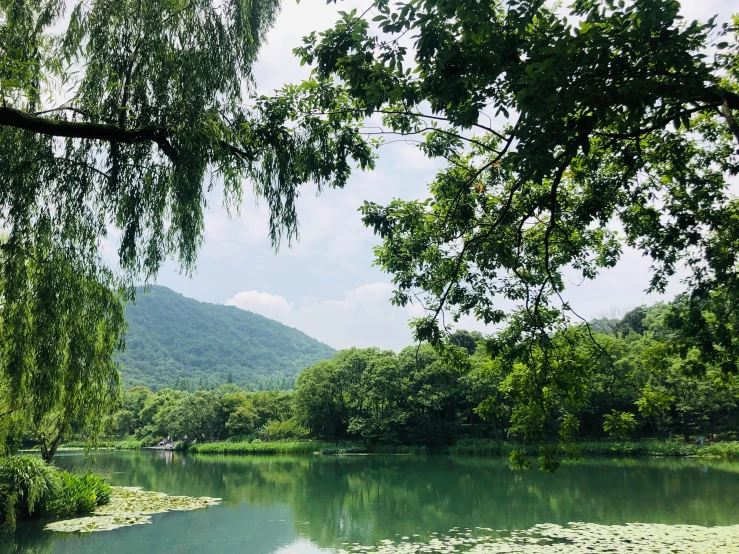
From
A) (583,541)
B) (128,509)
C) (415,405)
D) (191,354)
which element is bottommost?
(128,509)

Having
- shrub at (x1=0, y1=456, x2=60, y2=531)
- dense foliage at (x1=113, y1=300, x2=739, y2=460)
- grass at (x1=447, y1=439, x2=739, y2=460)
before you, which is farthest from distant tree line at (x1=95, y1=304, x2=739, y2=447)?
shrub at (x1=0, y1=456, x2=60, y2=531)

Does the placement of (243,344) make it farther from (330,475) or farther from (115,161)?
(115,161)

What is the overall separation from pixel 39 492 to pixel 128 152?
9.33 m

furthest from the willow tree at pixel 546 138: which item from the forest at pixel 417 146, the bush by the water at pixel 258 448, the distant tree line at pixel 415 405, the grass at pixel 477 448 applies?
the bush by the water at pixel 258 448

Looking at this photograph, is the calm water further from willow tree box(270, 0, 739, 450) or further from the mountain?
the mountain

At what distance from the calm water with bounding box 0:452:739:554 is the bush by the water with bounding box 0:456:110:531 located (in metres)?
0.44

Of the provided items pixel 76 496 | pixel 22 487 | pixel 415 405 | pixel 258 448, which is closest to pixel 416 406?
pixel 415 405

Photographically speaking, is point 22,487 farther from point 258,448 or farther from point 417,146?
point 258,448

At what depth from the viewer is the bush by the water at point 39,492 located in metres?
9.09

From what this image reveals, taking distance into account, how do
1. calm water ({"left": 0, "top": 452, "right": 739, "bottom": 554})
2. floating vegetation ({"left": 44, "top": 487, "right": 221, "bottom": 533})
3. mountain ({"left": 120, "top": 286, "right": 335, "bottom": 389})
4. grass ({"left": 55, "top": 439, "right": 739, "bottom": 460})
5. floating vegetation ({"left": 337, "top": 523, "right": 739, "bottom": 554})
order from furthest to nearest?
mountain ({"left": 120, "top": 286, "right": 335, "bottom": 389}) < grass ({"left": 55, "top": 439, "right": 739, "bottom": 460}) < floating vegetation ({"left": 44, "top": 487, "right": 221, "bottom": 533}) < calm water ({"left": 0, "top": 452, "right": 739, "bottom": 554}) < floating vegetation ({"left": 337, "top": 523, "right": 739, "bottom": 554})

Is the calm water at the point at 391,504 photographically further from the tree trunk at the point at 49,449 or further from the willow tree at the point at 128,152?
the willow tree at the point at 128,152

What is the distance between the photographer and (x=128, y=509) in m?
11.8

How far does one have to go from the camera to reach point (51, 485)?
10125 mm

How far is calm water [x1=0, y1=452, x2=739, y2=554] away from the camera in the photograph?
9480mm
